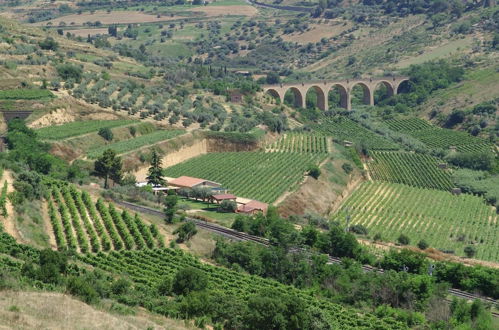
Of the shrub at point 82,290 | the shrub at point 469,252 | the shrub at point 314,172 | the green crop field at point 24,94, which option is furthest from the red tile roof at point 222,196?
the shrub at point 82,290

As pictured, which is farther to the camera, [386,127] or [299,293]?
[386,127]

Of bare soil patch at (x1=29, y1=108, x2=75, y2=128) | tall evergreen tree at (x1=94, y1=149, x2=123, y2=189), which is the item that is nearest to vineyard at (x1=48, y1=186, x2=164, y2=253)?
tall evergreen tree at (x1=94, y1=149, x2=123, y2=189)

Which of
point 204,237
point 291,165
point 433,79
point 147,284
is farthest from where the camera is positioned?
point 433,79

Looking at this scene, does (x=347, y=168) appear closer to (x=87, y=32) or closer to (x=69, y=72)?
(x=69, y=72)

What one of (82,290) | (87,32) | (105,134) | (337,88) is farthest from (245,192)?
(87,32)

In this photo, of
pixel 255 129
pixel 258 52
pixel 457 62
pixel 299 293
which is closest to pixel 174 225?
pixel 299 293

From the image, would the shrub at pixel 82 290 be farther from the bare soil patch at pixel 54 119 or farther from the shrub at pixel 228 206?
the bare soil patch at pixel 54 119

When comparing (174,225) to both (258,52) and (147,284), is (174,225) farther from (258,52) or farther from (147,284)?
(258,52)
